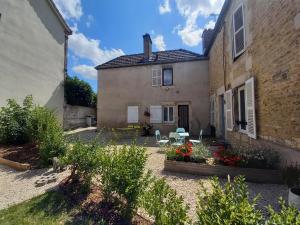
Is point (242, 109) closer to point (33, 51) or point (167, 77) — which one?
point (167, 77)

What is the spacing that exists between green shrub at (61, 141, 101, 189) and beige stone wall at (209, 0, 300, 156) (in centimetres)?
409

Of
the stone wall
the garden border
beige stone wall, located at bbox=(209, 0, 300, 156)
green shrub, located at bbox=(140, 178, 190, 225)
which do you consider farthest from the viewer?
the stone wall

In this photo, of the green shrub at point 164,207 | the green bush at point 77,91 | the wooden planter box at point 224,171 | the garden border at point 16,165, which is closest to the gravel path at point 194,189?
the wooden planter box at point 224,171

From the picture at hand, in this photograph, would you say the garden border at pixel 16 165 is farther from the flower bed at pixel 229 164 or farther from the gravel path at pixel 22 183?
the flower bed at pixel 229 164

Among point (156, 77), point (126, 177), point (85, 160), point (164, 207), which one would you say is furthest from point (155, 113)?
point (164, 207)

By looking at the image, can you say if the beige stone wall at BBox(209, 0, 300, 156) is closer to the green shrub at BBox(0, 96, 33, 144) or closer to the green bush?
the green shrub at BBox(0, 96, 33, 144)

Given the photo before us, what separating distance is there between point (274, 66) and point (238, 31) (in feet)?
10.0

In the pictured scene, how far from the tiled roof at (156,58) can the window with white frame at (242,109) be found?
7354 millimetres

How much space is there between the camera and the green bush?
54.3ft

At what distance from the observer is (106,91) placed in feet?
52.2

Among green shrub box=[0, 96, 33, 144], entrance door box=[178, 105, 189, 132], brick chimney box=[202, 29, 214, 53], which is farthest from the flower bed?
brick chimney box=[202, 29, 214, 53]

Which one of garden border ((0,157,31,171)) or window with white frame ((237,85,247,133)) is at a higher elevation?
window with white frame ((237,85,247,133))

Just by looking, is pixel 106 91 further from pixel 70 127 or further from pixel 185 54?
pixel 185 54

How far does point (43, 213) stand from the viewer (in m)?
3.38
